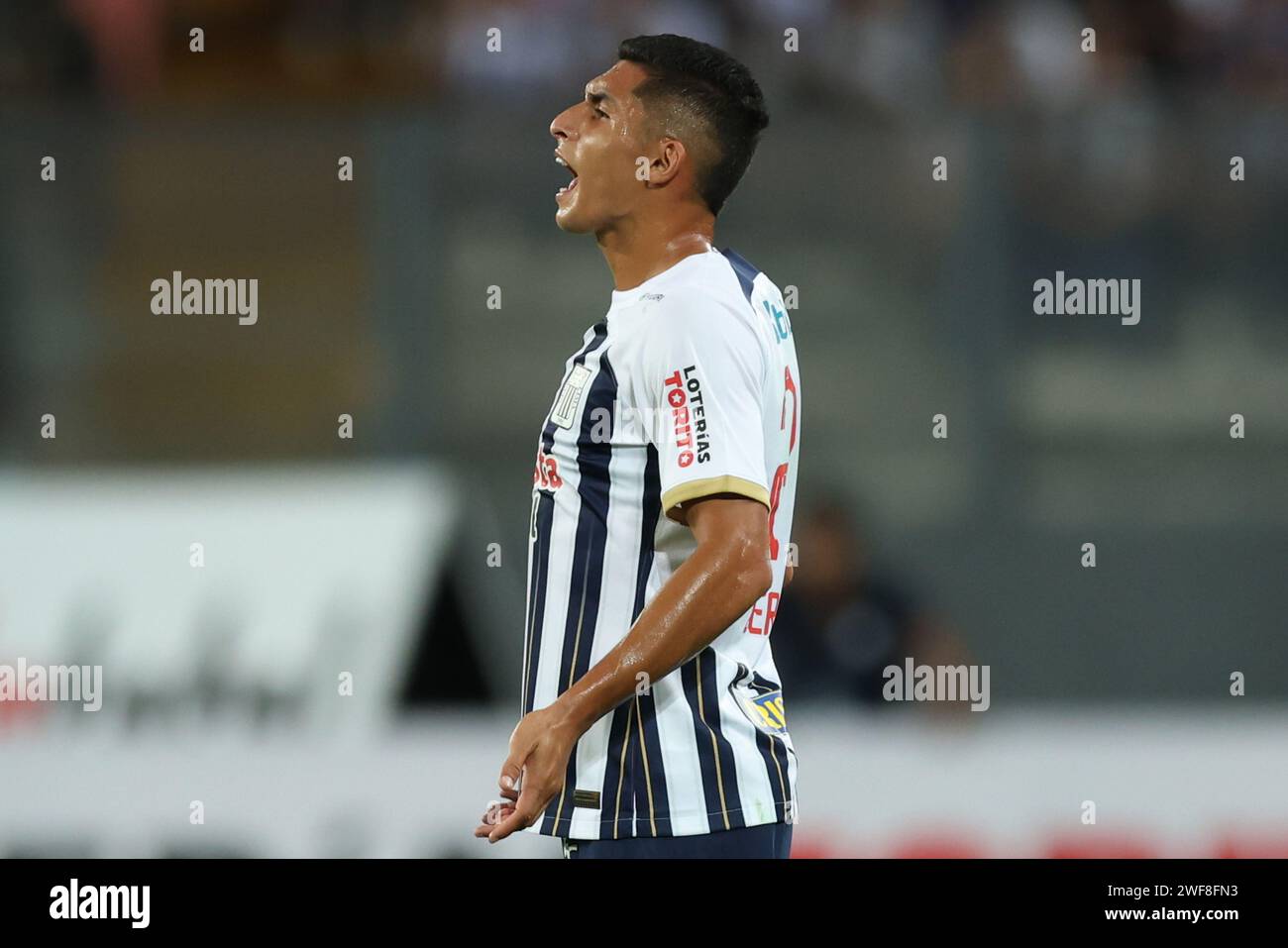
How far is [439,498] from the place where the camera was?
6789 millimetres

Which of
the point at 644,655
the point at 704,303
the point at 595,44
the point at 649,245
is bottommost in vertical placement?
the point at 644,655

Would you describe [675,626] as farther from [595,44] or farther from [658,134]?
[595,44]

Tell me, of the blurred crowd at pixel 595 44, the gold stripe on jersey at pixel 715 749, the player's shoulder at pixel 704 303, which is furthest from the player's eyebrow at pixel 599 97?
the blurred crowd at pixel 595 44

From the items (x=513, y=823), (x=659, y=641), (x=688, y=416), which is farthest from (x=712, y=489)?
(x=513, y=823)

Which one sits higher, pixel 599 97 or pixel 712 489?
pixel 599 97

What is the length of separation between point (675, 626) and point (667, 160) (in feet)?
2.87

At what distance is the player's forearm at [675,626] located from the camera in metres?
2.66

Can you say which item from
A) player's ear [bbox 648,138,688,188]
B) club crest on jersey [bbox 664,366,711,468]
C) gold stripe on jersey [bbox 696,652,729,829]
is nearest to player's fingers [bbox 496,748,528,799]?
gold stripe on jersey [bbox 696,652,729,829]

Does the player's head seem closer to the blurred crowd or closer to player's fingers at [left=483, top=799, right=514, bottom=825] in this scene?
player's fingers at [left=483, top=799, right=514, bottom=825]

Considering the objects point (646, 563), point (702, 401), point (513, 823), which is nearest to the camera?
point (513, 823)

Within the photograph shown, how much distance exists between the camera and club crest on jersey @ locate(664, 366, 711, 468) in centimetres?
273

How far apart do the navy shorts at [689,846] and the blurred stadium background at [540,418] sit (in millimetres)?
3253

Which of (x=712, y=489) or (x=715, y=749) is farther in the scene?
(x=715, y=749)

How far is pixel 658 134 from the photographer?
3012mm
